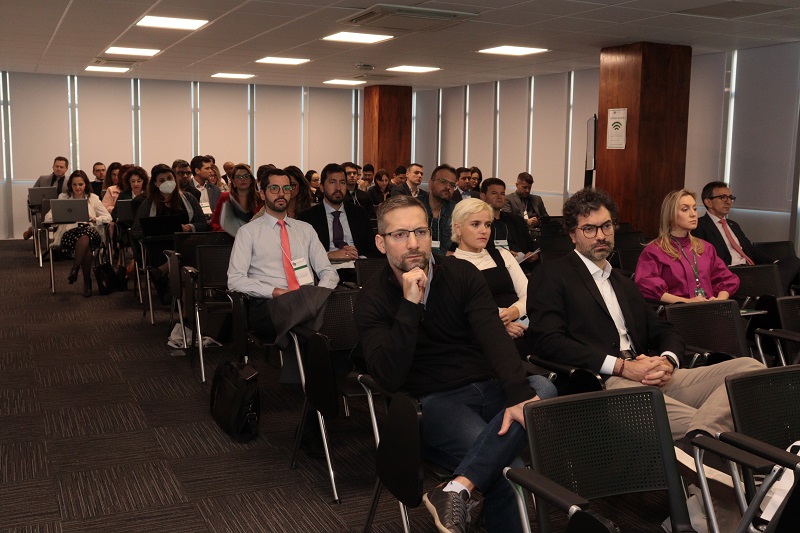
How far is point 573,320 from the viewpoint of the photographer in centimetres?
336

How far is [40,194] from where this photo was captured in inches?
476

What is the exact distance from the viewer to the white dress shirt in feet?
15.6

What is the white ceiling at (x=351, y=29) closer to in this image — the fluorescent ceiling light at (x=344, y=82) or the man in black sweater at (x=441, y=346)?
the fluorescent ceiling light at (x=344, y=82)

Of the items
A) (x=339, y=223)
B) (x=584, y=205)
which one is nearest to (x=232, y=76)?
(x=339, y=223)

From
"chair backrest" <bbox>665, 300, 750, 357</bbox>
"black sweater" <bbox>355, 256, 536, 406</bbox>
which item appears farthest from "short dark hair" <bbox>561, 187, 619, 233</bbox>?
"black sweater" <bbox>355, 256, 536, 406</bbox>

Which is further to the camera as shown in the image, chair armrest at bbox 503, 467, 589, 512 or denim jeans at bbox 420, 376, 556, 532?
denim jeans at bbox 420, 376, 556, 532

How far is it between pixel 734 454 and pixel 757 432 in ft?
1.03

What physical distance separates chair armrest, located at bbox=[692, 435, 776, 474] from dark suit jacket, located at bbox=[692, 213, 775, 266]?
3.81 meters

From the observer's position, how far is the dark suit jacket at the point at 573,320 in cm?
329

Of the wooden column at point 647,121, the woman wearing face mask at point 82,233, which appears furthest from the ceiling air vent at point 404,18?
the woman wearing face mask at point 82,233

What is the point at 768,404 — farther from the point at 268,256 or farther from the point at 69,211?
the point at 69,211

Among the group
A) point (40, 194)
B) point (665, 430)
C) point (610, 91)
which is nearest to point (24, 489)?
point (665, 430)

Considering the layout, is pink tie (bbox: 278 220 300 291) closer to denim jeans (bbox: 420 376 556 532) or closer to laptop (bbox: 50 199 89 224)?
denim jeans (bbox: 420 376 556 532)

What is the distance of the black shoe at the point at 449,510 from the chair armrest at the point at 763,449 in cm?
80
